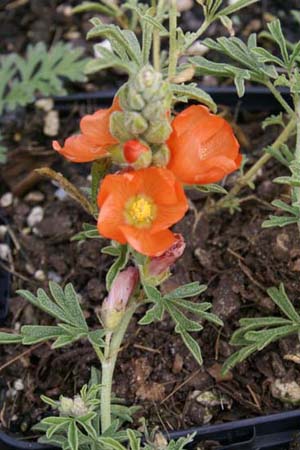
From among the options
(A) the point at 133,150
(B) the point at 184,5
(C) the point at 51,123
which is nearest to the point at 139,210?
(A) the point at 133,150

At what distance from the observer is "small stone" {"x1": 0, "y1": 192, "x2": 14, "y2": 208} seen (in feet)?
7.32

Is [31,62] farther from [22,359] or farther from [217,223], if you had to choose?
[22,359]

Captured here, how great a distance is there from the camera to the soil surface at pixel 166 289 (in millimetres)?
1755

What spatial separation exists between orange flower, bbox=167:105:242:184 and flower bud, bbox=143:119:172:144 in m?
0.06

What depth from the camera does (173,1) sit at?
135cm

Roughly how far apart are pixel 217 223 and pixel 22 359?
1.92 feet

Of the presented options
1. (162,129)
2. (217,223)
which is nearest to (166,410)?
(217,223)

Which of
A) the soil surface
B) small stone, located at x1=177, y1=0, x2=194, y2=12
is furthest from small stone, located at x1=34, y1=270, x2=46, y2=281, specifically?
small stone, located at x1=177, y1=0, x2=194, y2=12

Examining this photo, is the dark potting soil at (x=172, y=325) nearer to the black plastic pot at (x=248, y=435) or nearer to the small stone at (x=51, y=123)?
the black plastic pot at (x=248, y=435)

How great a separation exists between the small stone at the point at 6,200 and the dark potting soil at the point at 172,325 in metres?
0.13

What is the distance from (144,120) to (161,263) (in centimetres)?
30

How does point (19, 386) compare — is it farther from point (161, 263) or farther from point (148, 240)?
point (148, 240)

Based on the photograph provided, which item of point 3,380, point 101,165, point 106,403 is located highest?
point 101,165

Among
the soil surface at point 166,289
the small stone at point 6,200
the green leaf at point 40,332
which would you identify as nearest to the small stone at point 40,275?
the soil surface at point 166,289
